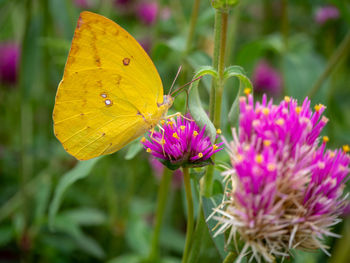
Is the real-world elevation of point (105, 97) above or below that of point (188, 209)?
above

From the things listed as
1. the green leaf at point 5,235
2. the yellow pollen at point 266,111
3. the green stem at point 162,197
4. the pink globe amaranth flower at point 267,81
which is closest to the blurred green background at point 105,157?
the green leaf at point 5,235

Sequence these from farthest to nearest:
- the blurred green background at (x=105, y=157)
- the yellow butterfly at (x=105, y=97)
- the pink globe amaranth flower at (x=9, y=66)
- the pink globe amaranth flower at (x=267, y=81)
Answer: the pink globe amaranth flower at (x=267, y=81)
the pink globe amaranth flower at (x=9, y=66)
the blurred green background at (x=105, y=157)
the yellow butterfly at (x=105, y=97)

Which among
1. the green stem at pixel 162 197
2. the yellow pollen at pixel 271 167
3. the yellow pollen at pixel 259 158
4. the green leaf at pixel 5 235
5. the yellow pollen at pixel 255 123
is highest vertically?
the yellow pollen at pixel 255 123

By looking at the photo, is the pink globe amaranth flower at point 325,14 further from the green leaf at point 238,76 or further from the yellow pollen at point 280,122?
the yellow pollen at point 280,122

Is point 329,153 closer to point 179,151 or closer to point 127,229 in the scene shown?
point 179,151

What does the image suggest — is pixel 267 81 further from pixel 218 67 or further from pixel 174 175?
pixel 218 67

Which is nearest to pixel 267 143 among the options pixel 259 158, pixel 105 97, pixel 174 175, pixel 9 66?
pixel 259 158

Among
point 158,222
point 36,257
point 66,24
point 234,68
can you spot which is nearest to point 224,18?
point 234,68
